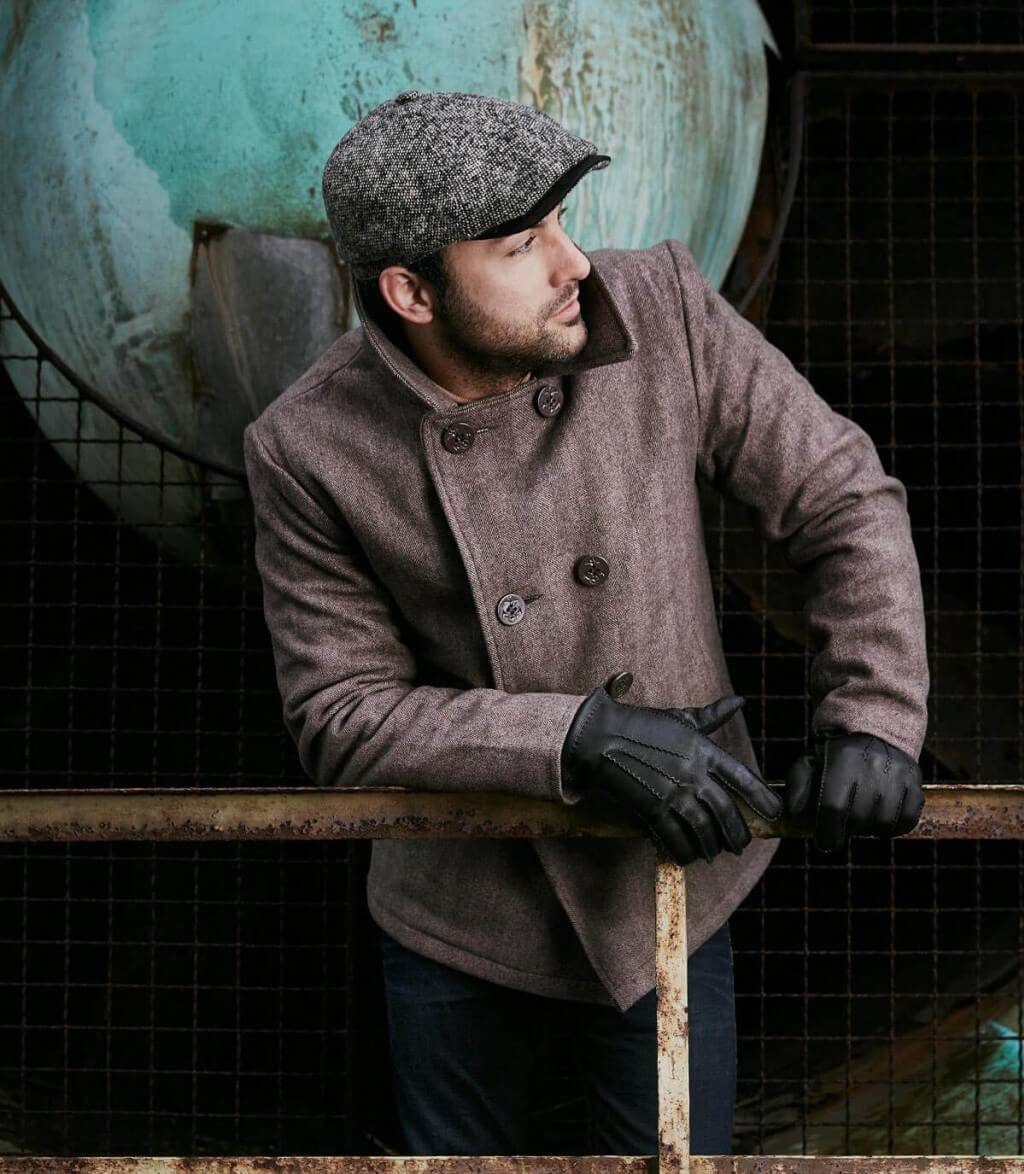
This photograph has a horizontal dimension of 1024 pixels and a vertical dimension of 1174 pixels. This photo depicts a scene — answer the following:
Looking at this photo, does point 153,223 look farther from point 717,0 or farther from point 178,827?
point 178,827

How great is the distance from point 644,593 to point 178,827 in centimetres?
63

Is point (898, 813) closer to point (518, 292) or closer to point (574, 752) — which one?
point (574, 752)

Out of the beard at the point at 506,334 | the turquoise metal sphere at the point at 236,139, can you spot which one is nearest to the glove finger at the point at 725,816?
the beard at the point at 506,334

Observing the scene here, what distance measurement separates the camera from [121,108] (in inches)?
96.3

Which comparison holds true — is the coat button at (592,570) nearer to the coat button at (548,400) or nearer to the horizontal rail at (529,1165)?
the coat button at (548,400)

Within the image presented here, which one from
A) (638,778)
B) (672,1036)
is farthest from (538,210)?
(672,1036)

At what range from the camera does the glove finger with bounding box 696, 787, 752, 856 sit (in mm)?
1528

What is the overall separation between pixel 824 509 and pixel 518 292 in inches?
17.6

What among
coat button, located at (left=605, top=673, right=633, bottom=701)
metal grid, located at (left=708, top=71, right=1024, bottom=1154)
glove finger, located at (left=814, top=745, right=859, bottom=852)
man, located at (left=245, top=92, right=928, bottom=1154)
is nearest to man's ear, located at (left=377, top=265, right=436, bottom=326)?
man, located at (left=245, top=92, right=928, bottom=1154)

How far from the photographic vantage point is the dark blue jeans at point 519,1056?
189 centimetres

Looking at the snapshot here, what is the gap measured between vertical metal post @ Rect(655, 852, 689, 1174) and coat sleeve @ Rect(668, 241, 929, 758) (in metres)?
0.32

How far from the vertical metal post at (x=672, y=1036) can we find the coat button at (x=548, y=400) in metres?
0.62

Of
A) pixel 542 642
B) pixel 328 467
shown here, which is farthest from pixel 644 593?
pixel 328 467

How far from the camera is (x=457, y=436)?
5.90ft
